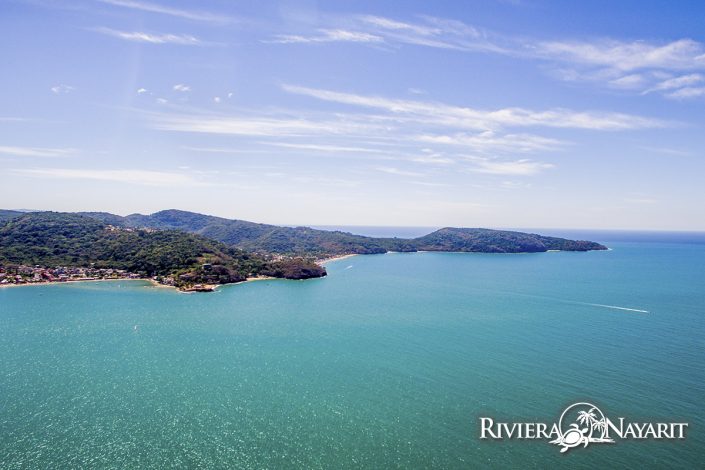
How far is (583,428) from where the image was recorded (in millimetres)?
30594

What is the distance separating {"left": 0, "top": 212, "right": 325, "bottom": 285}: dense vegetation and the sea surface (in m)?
29.5

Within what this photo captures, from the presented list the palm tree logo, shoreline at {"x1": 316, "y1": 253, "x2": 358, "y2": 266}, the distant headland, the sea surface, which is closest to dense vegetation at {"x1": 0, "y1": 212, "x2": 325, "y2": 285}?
the distant headland

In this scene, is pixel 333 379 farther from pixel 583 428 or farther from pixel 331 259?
pixel 331 259

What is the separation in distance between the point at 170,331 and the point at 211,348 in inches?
464

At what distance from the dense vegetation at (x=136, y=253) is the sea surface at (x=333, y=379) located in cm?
2955

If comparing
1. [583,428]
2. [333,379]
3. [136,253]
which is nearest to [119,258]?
[136,253]

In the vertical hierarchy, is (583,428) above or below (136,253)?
below

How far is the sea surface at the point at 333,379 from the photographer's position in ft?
90.1

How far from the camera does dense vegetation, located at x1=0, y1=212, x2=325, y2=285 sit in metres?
110

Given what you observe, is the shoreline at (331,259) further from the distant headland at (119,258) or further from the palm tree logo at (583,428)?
the palm tree logo at (583,428)

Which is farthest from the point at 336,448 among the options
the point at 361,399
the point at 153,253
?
the point at 153,253

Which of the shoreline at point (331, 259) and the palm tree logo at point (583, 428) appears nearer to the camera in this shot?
the palm tree logo at point (583, 428)

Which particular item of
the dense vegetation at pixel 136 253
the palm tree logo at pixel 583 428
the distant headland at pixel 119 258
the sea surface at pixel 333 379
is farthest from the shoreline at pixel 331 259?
the palm tree logo at pixel 583 428

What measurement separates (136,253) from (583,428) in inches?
5054
